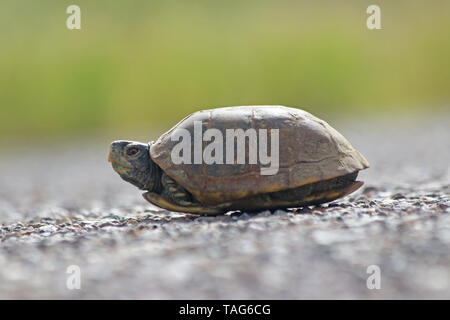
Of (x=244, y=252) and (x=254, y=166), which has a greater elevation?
(x=254, y=166)

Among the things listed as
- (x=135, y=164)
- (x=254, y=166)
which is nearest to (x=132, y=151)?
(x=135, y=164)

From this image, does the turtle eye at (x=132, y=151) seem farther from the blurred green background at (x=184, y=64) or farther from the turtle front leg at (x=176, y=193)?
the blurred green background at (x=184, y=64)

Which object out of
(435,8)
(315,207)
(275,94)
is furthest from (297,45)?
(315,207)

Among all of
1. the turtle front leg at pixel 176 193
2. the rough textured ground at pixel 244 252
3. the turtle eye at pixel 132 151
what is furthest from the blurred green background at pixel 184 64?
the turtle front leg at pixel 176 193

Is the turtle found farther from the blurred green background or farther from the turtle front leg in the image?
the blurred green background

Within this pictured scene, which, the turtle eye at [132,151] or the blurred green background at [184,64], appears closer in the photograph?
the turtle eye at [132,151]

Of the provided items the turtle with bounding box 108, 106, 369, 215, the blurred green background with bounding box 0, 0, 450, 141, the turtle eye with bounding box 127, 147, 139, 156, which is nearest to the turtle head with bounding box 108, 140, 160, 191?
the turtle eye with bounding box 127, 147, 139, 156

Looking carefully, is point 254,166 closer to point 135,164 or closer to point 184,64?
point 135,164

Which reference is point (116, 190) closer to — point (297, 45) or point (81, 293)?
point (81, 293)
